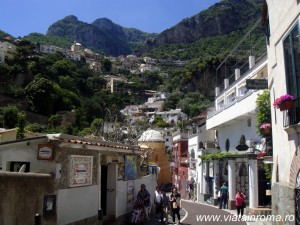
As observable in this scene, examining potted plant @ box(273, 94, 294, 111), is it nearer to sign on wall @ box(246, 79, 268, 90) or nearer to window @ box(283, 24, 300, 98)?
window @ box(283, 24, 300, 98)

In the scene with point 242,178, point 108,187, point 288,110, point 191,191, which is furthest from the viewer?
point 191,191

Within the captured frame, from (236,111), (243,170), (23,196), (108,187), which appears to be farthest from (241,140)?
(23,196)

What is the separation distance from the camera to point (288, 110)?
870 centimetres

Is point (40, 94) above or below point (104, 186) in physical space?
above

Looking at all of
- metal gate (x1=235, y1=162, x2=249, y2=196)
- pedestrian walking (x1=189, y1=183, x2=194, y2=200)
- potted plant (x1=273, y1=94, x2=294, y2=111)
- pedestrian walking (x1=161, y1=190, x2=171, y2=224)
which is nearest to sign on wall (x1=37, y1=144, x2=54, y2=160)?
potted plant (x1=273, y1=94, x2=294, y2=111)

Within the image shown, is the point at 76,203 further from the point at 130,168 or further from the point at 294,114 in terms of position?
the point at 294,114

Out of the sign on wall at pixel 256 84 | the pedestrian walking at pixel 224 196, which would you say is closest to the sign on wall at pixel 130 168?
the sign on wall at pixel 256 84

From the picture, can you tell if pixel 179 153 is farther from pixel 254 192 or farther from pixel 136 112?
pixel 136 112

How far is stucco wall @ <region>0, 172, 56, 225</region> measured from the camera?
7293mm

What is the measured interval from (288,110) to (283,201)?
2301mm

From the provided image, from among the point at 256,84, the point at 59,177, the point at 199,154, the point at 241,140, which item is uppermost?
the point at 256,84

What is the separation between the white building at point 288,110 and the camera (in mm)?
8414

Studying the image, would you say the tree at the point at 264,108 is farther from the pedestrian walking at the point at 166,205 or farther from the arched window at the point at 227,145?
the arched window at the point at 227,145

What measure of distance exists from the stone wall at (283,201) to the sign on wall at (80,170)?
5.60m
